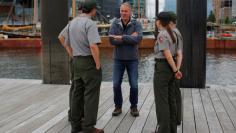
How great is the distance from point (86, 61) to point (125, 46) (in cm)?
113

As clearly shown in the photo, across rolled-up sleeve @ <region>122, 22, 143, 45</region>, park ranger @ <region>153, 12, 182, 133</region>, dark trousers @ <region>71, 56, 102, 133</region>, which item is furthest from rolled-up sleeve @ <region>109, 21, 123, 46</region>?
park ranger @ <region>153, 12, 182, 133</region>

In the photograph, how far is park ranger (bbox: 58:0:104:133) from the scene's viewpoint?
15.7ft

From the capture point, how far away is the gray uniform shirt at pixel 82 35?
477 centimetres

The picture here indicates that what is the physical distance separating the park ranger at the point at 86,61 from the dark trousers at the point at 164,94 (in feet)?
2.29

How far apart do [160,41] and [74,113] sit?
4.43ft

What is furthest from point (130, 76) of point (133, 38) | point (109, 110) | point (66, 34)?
point (66, 34)

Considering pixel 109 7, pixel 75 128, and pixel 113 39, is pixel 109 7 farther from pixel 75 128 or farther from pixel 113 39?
pixel 75 128

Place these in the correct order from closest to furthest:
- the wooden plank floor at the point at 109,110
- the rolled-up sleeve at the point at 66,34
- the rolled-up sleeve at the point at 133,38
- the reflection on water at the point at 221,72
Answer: the rolled-up sleeve at the point at 66,34, the wooden plank floor at the point at 109,110, the rolled-up sleeve at the point at 133,38, the reflection on water at the point at 221,72

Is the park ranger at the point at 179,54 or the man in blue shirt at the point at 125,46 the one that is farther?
the man in blue shirt at the point at 125,46

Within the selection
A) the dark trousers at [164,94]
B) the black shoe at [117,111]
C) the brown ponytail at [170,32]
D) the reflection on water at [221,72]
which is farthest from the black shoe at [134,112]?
the reflection on water at [221,72]

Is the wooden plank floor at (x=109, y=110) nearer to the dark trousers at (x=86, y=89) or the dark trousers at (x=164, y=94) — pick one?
the dark trousers at (x=86, y=89)

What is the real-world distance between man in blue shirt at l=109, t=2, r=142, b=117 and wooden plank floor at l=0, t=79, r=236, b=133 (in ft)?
1.16

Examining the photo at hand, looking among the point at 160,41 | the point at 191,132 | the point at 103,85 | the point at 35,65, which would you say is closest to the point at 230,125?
the point at 191,132

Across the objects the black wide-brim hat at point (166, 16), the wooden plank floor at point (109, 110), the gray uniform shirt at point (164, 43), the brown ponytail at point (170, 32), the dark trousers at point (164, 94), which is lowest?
the wooden plank floor at point (109, 110)
